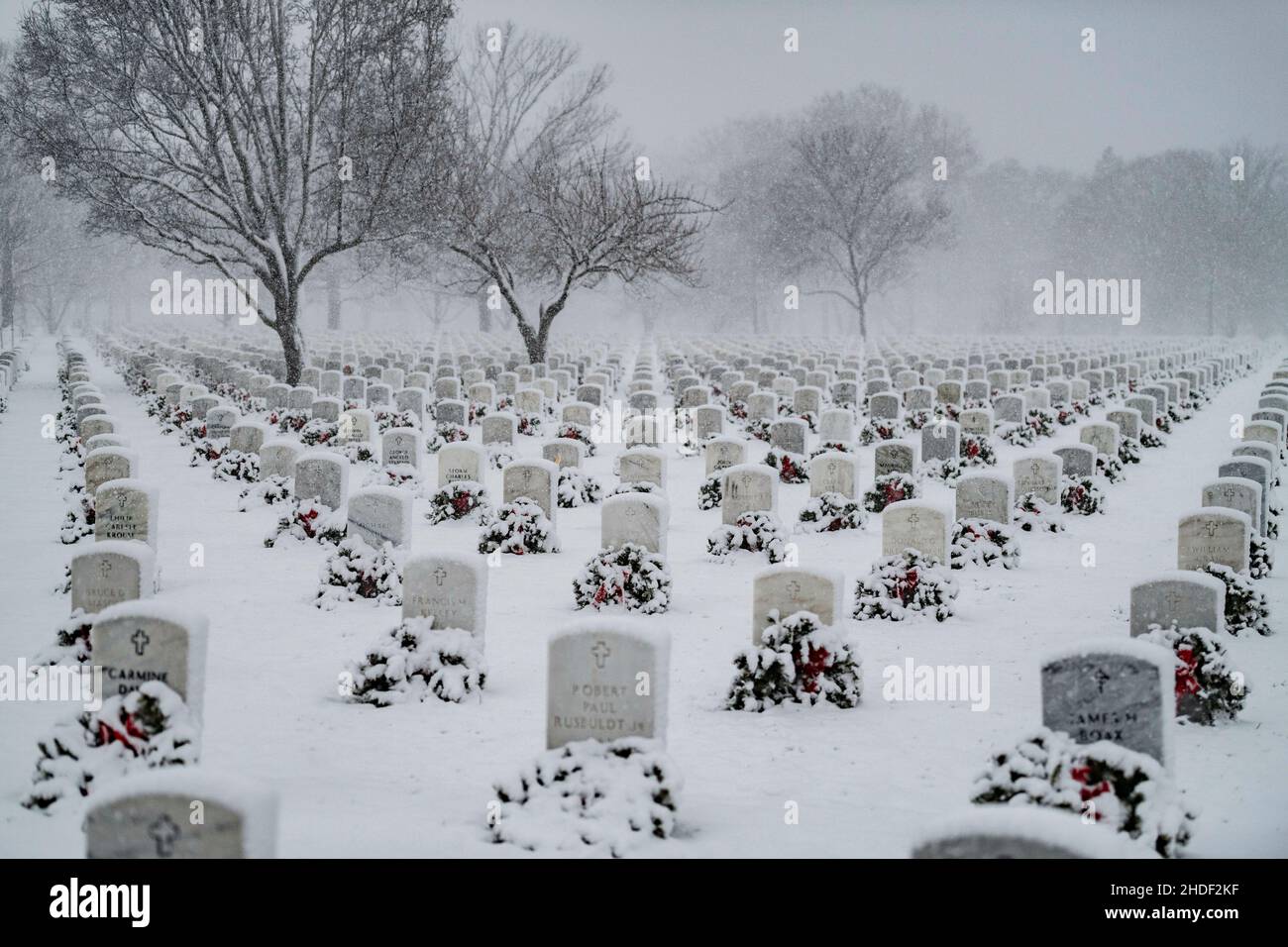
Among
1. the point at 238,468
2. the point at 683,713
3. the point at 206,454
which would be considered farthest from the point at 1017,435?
the point at 683,713

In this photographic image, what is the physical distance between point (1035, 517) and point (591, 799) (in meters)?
9.48

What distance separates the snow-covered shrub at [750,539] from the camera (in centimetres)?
1276

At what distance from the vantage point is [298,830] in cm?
593

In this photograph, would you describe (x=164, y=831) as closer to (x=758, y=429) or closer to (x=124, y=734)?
(x=124, y=734)

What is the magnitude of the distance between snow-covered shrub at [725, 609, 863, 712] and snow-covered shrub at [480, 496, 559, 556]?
16.9ft

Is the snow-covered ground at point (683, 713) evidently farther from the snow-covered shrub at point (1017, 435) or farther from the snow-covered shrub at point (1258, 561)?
the snow-covered shrub at point (1017, 435)

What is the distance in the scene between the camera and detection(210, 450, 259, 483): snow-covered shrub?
16891mm

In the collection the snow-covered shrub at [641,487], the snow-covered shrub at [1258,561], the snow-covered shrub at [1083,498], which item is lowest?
the snow-covered shrub at [1258,561]

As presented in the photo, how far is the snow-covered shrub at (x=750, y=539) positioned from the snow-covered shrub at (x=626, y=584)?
6.99 ft

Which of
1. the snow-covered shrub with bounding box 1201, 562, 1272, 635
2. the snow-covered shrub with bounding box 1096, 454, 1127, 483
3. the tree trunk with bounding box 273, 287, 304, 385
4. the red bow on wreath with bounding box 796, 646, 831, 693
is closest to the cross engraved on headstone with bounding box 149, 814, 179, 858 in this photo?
the red bow on wreath with bounding box 796, 646, 831, 693

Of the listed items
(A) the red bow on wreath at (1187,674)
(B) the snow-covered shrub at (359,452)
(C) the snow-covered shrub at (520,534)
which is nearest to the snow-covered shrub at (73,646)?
(C) the snow-covered shrub at (520,534)

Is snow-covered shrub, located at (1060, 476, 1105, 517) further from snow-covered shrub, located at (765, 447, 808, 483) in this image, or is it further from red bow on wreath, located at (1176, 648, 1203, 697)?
red bow on wreath, located at (1176, 648, 1203, 697)

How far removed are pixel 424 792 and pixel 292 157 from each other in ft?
77.5
